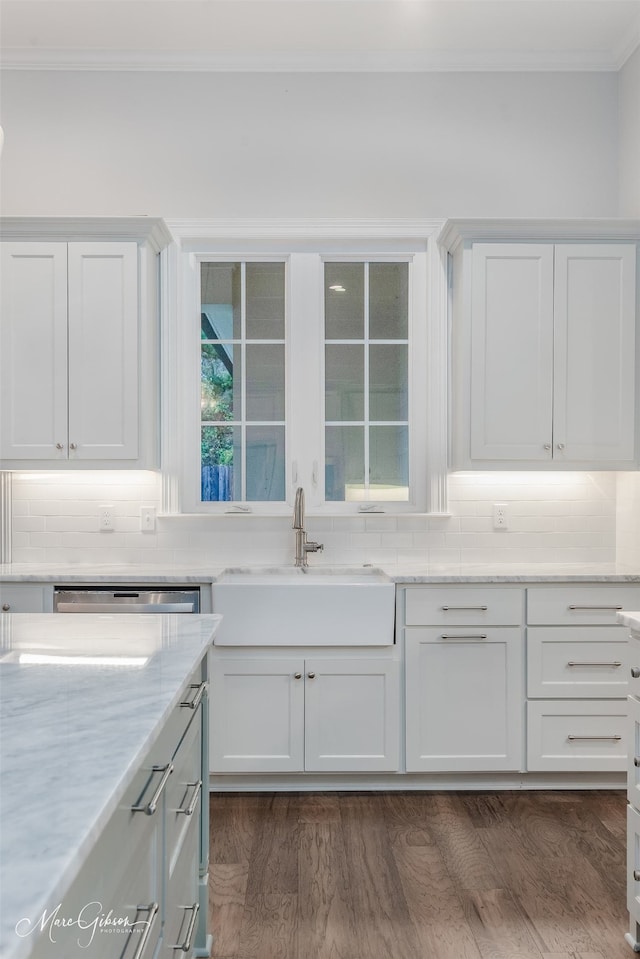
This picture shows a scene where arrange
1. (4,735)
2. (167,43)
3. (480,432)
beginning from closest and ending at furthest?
(4,735) → (480,432) → (167,43)

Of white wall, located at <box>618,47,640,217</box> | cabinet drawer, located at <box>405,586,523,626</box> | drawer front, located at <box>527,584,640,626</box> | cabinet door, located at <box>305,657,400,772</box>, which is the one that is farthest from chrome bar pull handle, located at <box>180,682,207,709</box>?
white wall, located at <box>618,47,640,217</box>

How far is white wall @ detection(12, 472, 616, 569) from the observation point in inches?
144

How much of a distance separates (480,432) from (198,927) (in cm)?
222

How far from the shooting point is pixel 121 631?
1843mm

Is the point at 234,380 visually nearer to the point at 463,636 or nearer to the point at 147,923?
the point at 463,636

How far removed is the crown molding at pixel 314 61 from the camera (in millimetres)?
3621

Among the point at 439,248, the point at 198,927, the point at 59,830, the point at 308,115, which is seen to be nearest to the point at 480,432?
the point at 439,248

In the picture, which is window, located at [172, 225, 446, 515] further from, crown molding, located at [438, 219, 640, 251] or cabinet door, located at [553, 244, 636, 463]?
cabinet door, located at [553, 244, 636, 463]

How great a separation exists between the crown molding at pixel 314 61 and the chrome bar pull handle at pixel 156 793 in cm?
341

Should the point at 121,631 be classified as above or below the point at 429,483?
below

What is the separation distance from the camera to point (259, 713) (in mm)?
3092

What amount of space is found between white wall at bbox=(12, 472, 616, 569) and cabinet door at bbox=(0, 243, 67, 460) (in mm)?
395

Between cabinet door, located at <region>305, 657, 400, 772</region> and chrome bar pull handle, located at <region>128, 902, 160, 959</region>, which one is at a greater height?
chrome bar pull handle, located at <region>128, 902, 160, 959</region>

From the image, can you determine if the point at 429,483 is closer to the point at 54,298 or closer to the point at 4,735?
the point at 54,298
